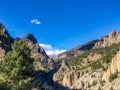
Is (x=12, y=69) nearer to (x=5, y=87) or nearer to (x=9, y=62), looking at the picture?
(x=9, y=62)

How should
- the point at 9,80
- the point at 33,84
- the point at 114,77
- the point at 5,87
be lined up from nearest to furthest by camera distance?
the point at 5,87, the point at 9,80, the point at 33,84, the point at 114,77

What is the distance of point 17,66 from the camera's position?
211 ft

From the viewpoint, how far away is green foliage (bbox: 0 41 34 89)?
63.3 metres

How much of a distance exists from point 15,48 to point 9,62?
9.30 ft

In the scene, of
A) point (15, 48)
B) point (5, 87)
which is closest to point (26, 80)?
point (15, 48)

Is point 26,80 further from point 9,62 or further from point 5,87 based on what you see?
point 5,87

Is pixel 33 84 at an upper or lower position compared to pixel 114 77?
lower

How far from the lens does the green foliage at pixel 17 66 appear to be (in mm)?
63281

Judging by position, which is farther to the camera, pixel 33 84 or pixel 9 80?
pixel 33 84

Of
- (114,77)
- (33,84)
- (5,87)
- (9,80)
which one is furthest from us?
(114,77)

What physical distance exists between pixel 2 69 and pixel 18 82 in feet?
15.4

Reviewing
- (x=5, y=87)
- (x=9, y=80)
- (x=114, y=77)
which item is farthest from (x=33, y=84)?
(x=114, y=77)

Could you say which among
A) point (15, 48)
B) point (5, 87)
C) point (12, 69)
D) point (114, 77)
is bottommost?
point (5, 87)

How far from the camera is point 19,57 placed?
6419 cm
